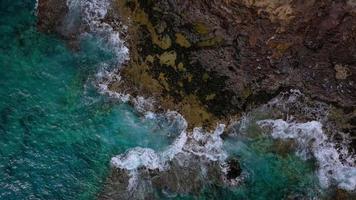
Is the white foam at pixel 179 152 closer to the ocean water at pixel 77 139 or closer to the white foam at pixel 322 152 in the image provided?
the ocean water at pixel 77 139

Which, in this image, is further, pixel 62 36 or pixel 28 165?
pixel 62 36

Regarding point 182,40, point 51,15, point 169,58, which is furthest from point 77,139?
point 182,40

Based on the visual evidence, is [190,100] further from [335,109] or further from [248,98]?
[335,109]

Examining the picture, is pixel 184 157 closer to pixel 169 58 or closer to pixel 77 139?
pixel 169 58

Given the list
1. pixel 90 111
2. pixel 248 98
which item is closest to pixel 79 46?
pixel 90 111

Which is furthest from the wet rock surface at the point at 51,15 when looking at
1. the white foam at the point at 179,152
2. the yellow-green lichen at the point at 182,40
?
the white foam at the point at 179,152

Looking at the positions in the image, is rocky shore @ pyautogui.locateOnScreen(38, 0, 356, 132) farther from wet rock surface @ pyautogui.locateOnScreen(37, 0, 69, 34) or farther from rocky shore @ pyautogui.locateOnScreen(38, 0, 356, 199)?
wet rock surface @ pyautogui.locateOnScreen(37, 0, 69, 34)

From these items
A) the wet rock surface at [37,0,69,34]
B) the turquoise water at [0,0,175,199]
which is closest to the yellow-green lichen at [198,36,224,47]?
the turquoise water at [0,0,175,199]
